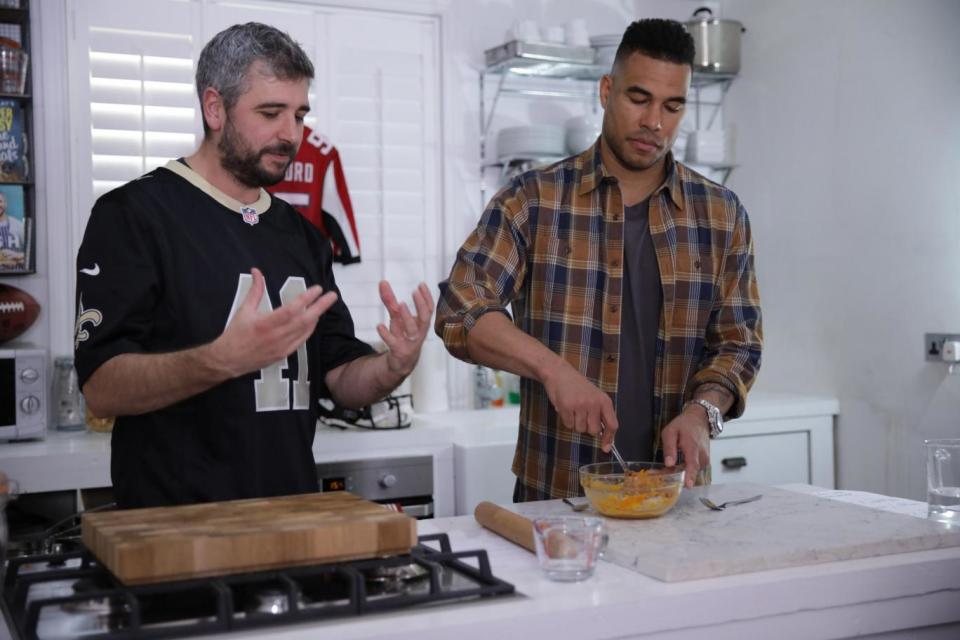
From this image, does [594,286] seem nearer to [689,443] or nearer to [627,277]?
[627,277]

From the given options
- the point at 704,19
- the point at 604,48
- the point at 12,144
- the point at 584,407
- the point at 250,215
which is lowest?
the point at 584,407

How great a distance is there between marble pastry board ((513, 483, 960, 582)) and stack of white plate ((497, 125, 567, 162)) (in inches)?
82.3

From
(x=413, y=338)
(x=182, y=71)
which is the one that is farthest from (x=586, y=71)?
(x=413, y=338)

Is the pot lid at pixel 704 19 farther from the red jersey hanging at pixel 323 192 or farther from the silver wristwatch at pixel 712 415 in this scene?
the silver wristwatch at pixel 712 415

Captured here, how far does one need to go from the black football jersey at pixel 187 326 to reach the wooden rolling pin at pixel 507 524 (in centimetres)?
35

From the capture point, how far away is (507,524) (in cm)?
160

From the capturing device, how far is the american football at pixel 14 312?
308cm

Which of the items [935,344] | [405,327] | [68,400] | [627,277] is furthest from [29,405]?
[935,344]

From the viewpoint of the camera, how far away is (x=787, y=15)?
396 centimetres

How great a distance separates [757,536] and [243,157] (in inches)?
42.1

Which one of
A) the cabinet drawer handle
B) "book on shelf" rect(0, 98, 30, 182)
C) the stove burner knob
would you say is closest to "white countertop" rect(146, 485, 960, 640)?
the stove burner knob

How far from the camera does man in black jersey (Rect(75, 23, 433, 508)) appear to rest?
1.62 meters

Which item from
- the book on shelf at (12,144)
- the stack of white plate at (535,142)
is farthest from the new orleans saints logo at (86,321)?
the stack of white plate at (535,142)

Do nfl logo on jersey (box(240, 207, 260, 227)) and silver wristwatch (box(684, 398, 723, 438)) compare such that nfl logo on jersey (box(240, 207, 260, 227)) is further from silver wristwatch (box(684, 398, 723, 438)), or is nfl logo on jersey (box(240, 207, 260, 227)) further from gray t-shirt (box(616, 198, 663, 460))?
silver wristwatch (box(684, 398, 723, 438))
